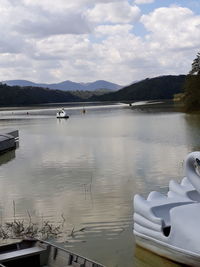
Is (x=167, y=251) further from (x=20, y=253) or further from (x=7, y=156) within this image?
(x=7, y=156)

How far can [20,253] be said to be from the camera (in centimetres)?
970

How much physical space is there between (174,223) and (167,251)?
87 cm

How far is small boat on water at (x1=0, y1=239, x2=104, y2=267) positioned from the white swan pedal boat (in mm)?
2416

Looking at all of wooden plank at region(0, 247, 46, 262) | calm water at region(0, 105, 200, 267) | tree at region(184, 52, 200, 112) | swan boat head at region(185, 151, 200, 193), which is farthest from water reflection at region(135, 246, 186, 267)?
tree at region(184, 52, 200, 112)

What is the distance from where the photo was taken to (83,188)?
19000 millimetres

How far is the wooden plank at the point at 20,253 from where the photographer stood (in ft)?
31.2

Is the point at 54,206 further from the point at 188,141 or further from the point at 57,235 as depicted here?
the point at 188,141

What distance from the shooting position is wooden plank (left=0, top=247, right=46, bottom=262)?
951cm

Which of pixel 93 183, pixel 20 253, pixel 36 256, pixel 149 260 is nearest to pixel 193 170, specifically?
pixel 149 260

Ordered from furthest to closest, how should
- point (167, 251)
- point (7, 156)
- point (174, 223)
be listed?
point (7, 156) < point (167, 251) < point (174, 223)

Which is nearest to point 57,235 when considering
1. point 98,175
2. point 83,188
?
point 83,188

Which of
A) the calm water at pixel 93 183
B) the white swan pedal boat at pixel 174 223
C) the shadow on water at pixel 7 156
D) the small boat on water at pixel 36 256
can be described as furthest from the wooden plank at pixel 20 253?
the shadow on water at pixel 7 156

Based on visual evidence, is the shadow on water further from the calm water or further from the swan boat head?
the swan boat head

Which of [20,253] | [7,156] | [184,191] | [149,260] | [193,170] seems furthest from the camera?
[7,156]
